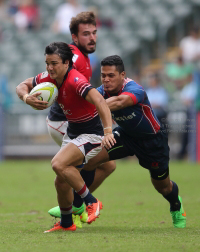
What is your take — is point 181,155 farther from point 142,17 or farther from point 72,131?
point 72,131

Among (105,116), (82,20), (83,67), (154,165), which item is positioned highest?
(82,20)

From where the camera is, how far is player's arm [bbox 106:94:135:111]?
571 centimetres

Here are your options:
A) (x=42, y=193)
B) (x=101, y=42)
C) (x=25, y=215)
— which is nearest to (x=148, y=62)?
(x=101, y=42)

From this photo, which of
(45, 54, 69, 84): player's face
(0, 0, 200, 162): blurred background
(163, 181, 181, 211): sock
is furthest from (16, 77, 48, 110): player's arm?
(0, 0, 200, 162): blurred background

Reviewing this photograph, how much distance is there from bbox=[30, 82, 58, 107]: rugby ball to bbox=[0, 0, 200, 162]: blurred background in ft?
28.4

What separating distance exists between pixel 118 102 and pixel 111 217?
1.90 meters

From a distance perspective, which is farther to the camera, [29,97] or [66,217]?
[66,217]

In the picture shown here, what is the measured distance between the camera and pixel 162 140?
20.6ft

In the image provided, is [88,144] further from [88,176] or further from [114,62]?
[114,62]

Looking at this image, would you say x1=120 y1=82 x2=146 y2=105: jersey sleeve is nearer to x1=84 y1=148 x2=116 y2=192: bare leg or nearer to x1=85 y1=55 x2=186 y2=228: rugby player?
x1=85 y1=55 x2=186 y2=228: rugby player

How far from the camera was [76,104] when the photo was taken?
583 centimetres

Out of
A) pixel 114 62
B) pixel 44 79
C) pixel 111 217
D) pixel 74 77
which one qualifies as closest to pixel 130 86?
pixel 114 62

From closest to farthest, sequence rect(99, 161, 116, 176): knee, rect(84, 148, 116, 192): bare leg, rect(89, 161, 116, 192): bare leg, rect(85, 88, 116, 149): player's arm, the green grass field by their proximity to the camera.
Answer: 1. the green grass field
2. rect(85, 88, 116, 149): player's arm
3. rect(84, 148, 116, 192): bare leg
4. rect(89, 161, 116, 192): bare leg
5. rect(99, 161, 116, 176): knee

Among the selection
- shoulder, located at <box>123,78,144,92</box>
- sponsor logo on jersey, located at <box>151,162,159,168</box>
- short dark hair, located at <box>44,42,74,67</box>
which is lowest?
sponsor logo on jersey, located at <box>151,162,159,168</box>
